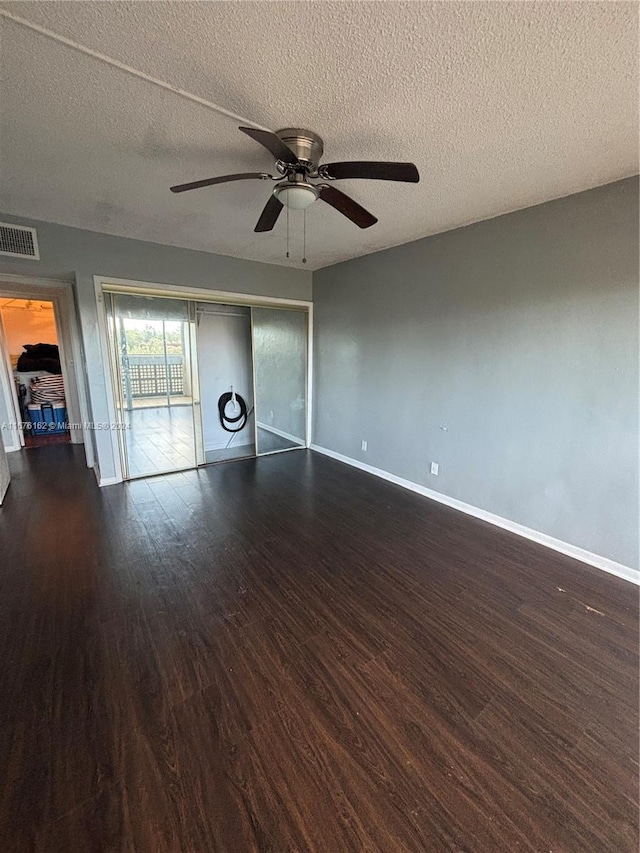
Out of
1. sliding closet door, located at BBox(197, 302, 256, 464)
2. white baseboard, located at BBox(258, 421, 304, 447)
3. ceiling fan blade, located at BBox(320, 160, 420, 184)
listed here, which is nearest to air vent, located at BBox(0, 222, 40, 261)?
sliding closet door, located at BBox(197, 302, 256, 464)

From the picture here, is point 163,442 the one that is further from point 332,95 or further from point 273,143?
point 332,95

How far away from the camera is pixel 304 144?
1.78 m

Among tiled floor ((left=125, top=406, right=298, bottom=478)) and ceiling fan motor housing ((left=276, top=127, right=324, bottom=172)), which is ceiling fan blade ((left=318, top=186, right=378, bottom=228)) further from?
tiled floor ((left=125, top=406, right=298, bottom=478))

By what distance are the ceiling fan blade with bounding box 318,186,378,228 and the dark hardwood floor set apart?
7.53 ft

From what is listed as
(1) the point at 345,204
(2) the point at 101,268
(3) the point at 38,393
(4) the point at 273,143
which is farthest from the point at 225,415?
(4) the point at 273,143

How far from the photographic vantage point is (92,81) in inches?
56.7

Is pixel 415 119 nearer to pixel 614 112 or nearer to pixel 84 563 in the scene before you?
pixel 614 112

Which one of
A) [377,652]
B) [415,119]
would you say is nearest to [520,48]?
[415,119]

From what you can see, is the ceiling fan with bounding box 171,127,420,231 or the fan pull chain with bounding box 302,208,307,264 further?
the fan pull chain with bounding box 302,208,307,264

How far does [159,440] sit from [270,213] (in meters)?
3.47

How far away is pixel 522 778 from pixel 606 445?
204 cm

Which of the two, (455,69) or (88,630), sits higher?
(455,69)

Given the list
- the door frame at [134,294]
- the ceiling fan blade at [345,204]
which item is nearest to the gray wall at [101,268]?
the door frame at [134,294]

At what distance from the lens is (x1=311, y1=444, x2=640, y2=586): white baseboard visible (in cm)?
235
